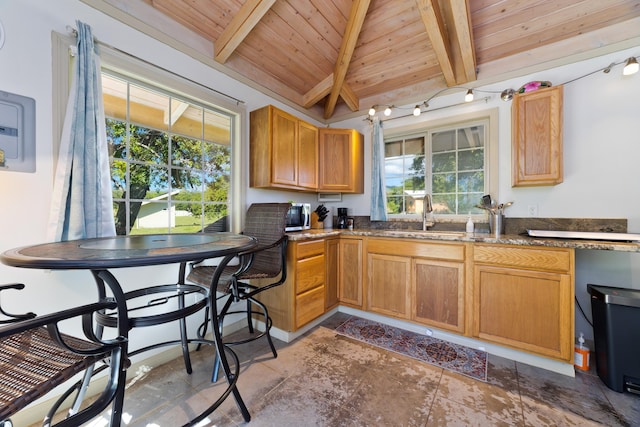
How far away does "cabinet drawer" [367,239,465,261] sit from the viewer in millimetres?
2166

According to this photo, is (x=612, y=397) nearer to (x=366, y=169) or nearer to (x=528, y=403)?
(x=528, y=403)

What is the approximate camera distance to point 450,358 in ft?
6.48

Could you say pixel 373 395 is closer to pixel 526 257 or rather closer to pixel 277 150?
pixel 526 257

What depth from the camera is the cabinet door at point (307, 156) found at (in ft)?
9.45

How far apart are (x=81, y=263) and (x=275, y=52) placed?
2610 millimetres

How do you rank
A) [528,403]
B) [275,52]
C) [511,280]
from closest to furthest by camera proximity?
[528,403] → [511,280] → [275,52]

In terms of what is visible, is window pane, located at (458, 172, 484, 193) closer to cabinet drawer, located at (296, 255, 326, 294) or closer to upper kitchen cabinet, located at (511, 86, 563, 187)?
upper kitchen cabinet, located at (511, 86, 563, 187)

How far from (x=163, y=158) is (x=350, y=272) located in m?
2.13

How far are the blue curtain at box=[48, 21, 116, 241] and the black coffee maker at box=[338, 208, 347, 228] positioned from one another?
247 cm

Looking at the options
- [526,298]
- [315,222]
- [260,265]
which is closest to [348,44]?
[315,222]

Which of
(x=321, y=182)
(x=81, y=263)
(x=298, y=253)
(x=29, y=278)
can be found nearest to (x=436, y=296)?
(x=298, y=253)

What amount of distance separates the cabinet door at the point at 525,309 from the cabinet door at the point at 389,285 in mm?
589

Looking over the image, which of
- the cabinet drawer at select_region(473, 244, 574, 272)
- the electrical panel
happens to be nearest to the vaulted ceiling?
the electrical panel

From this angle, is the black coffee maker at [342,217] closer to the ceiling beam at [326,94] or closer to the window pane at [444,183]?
the window pane at [444,183]
